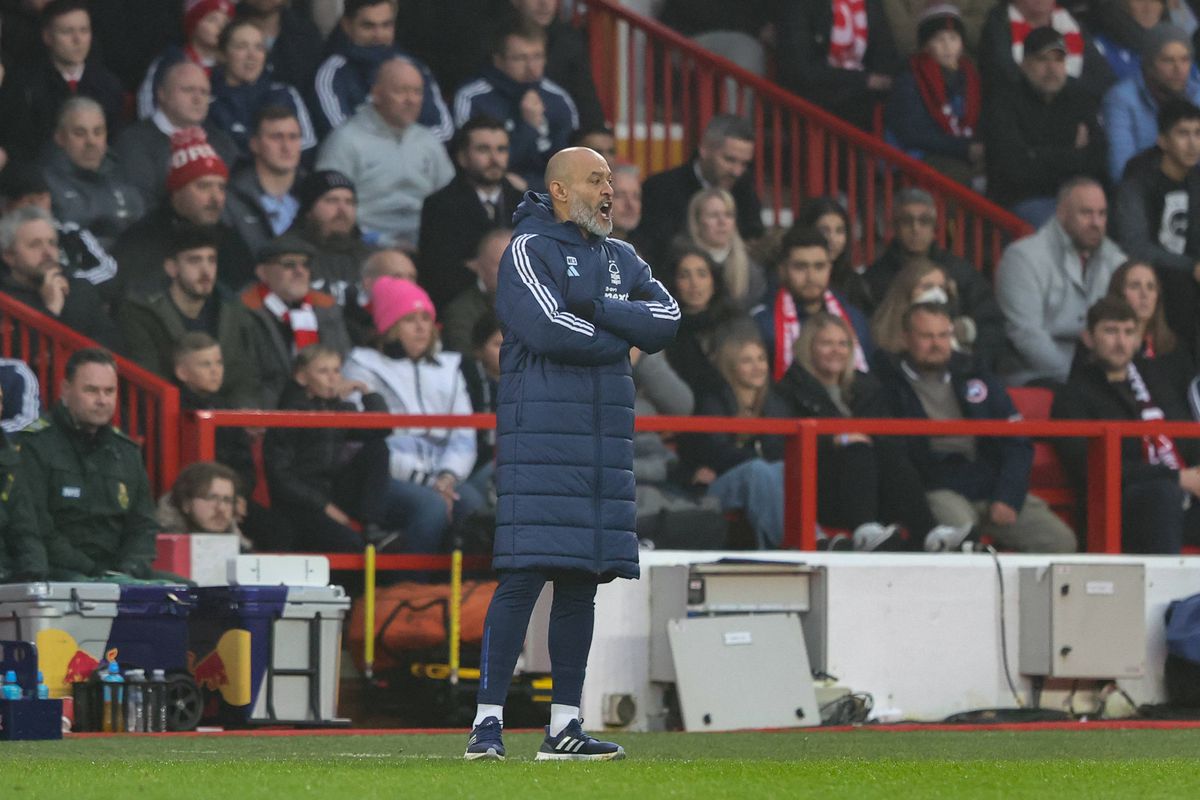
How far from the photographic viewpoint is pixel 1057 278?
15.9 meters

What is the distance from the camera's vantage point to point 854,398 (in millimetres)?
13883

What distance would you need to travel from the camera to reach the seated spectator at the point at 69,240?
13.1 m

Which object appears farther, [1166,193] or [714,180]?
[1166,193]

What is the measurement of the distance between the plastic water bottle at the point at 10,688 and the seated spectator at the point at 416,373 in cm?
290

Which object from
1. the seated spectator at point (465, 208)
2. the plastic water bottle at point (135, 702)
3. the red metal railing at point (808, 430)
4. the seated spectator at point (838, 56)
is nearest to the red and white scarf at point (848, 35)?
the seated spectator at point (838, 56)

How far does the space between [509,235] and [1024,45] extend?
449 centimetres

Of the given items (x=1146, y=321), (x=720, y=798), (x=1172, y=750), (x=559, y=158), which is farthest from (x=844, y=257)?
(x=720, y=798)

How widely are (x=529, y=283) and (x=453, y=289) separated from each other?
21.4 ft

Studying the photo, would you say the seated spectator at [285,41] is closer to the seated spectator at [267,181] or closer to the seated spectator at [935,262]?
the seated spectator at [267,181]

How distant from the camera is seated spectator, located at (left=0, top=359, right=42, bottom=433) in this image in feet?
39.2

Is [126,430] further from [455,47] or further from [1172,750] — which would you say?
[1172,750]

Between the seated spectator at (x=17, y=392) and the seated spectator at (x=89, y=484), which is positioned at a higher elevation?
the seated spectator at (x=17, y=392)

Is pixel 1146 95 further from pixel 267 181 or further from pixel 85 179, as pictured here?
pixel 85 179

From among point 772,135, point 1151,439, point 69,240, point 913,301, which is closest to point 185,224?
point 69,240
